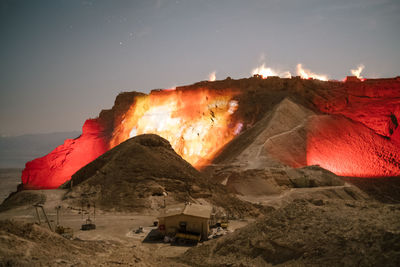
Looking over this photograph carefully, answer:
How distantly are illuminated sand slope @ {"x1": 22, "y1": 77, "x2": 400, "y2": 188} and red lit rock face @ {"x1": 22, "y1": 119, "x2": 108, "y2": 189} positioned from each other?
116 mm

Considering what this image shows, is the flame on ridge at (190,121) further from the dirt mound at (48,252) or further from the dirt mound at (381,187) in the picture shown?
the dirt mound at (48,252)

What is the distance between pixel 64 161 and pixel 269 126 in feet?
88.7

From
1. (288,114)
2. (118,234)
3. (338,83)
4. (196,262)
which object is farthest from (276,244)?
(338,83)

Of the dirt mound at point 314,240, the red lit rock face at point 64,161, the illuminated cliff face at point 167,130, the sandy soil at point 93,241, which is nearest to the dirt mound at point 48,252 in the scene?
the sandy soil at point 93,241

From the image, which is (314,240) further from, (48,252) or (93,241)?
(93,241)

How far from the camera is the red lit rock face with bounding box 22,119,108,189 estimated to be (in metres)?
42.3

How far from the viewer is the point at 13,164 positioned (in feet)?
400

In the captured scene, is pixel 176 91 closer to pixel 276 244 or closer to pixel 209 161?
pixel 209 161

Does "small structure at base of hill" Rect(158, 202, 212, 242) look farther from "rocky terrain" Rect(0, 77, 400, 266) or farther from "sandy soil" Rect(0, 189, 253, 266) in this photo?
"rocky terrain" Rect(0, 77, 400, 266)

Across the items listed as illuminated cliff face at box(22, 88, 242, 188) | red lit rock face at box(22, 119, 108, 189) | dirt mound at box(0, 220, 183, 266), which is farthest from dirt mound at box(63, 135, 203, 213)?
red lit rock face at box(22, 119, 108, 189)

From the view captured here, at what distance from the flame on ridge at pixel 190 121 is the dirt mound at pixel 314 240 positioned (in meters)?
23.7

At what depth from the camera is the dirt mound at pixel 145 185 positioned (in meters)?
→ 19.3

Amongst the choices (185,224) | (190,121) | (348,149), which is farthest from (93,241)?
(190,121)

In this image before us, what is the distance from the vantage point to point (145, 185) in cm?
1998
